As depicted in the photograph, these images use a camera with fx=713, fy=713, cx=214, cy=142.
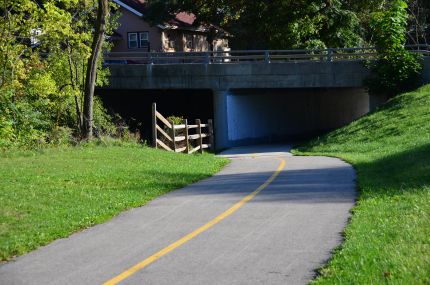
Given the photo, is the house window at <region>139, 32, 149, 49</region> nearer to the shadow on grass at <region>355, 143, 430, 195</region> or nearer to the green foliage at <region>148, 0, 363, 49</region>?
the green foliage at <region>148, 0, 363, 49</region>

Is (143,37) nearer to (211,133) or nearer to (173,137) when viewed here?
(211,133)

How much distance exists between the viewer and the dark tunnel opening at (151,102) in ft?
133

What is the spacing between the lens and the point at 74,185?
46.9 ft

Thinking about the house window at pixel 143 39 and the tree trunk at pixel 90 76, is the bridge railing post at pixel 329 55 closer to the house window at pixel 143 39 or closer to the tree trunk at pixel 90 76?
the tree trunk at pixel 90 76

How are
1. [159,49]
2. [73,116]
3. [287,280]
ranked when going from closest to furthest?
[287,280]
[73,116]
[159,49]

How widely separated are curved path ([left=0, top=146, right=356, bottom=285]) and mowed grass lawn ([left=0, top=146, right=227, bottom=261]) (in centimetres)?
41

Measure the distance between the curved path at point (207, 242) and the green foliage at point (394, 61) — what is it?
21.4m

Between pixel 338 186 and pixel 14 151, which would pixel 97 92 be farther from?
pixel 338 186

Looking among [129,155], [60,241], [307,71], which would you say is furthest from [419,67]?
[60,241]

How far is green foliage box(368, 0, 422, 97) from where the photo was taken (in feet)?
113

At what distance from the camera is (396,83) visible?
34594mm

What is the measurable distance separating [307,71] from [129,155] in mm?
17452

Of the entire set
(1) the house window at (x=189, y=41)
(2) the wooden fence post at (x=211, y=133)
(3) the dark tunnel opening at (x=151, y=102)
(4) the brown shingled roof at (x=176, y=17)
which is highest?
(4) the brown shingled roof at (x=176, y=17)

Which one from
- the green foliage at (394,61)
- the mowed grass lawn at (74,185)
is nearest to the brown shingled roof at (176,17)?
the green foliage at (394,61)
